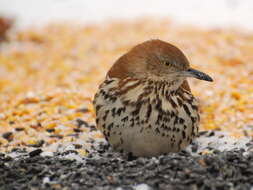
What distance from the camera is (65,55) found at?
27.7 ft

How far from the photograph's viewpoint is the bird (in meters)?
4.57

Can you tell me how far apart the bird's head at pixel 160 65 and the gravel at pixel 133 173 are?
0.74 meters

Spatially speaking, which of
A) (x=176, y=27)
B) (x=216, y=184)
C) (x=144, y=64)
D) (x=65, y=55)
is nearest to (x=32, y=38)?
(x=65, y=55)

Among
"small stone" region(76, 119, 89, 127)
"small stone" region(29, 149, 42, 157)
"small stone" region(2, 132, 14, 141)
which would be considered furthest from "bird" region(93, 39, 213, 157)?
"small stone" region(2, 132, 14, 141)

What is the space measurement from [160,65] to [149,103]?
13.6 inches

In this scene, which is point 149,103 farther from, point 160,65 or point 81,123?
point 81,123

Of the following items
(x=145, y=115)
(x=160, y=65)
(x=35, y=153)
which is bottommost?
(x=35, y=153)

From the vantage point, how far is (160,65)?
4688 mm

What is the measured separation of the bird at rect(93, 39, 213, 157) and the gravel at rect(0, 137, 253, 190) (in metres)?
0.32

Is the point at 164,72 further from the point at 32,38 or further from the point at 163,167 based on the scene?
the point at 32,38

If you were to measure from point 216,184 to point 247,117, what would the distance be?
2403 mm

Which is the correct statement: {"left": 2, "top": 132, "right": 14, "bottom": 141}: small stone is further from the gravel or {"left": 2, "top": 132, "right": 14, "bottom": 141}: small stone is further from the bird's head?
the bird's head

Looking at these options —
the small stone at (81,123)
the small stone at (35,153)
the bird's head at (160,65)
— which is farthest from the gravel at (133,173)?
the small stone at (81,123)

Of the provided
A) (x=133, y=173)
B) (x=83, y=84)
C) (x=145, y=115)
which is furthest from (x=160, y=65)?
→ (x=83, y=84)
